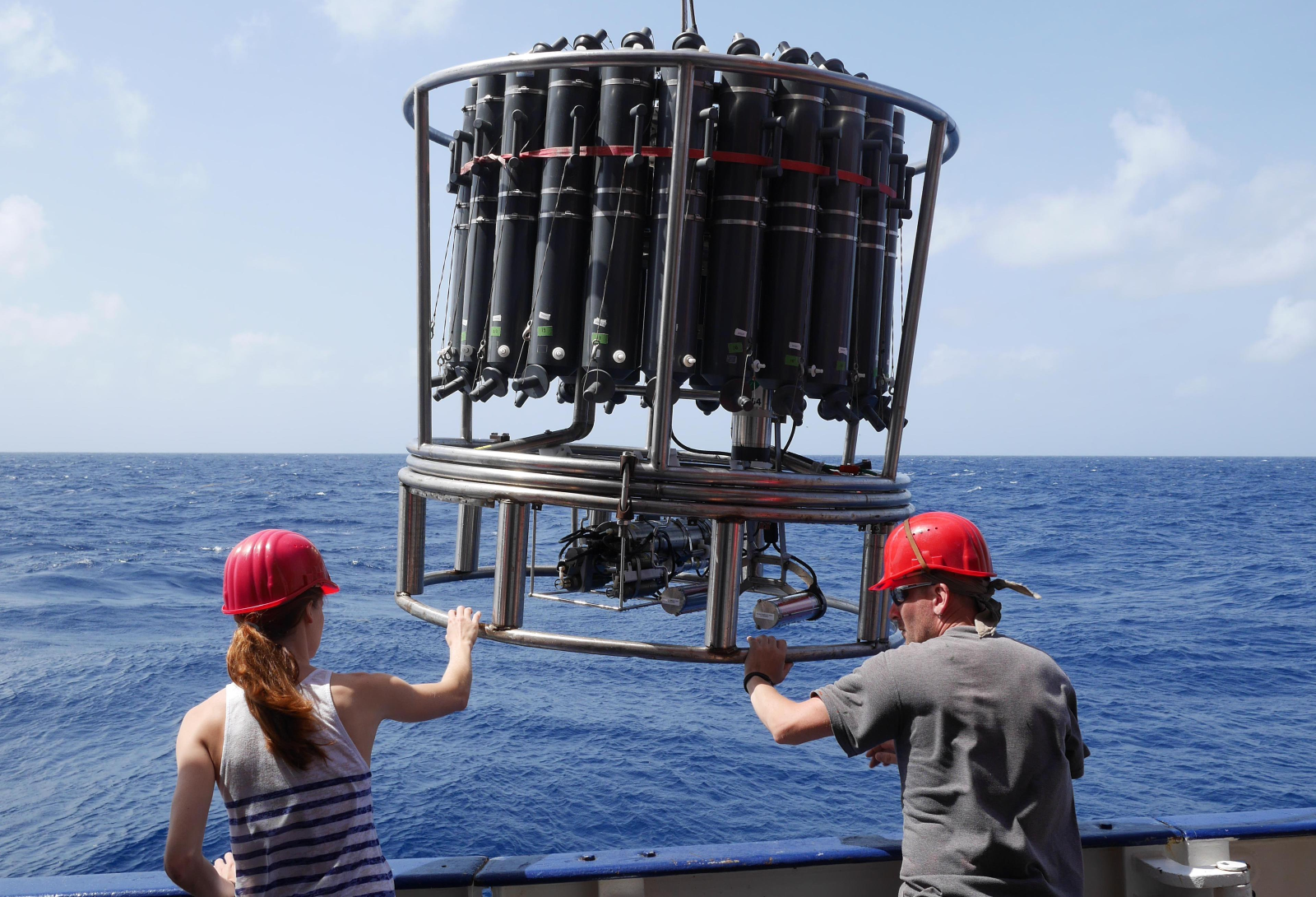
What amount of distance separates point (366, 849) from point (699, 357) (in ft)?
9.33

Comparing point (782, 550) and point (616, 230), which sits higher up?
point (616, 230)

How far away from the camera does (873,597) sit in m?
4.89

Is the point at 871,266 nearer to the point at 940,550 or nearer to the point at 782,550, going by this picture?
the point at 782,550

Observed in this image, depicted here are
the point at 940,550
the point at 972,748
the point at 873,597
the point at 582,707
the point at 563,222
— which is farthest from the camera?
the point at 582,707

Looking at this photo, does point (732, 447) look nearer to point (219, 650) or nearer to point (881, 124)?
point (881, 124)

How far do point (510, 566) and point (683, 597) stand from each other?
0.95 m

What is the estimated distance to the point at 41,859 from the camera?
18.3 metres

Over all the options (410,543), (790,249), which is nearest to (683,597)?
(410,543)

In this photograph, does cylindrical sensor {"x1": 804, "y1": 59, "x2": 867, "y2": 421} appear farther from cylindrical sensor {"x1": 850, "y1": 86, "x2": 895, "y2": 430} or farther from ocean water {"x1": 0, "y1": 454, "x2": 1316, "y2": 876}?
ocean water {"x1": 0, "y1": 454, "x2": 1316, "y2": 876}

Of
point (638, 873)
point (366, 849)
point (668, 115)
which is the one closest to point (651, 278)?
point (668, 115)

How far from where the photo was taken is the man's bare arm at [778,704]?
308cm

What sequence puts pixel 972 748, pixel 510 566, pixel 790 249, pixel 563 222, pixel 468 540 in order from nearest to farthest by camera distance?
pixel 972 748, pixel 510 566, pixel 790 249, pixel 563 222, pixel 468 540

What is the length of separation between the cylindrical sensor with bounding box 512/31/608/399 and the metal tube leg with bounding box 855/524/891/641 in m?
1.66

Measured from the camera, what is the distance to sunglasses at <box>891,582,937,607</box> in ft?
10.8
